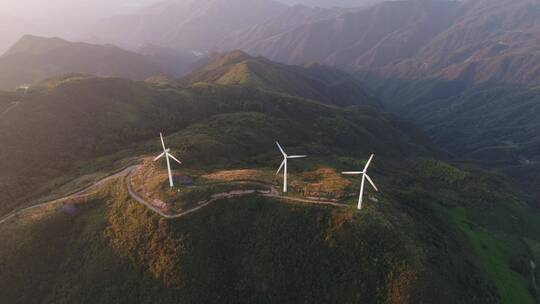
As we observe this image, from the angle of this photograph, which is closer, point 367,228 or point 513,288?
point 367,228

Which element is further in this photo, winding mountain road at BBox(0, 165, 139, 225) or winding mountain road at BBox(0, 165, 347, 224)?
winding mountain road at BBox(0, 165, 139, 225)

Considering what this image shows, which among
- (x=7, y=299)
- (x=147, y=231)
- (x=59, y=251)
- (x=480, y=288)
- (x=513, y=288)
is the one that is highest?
(x=147, y=231)

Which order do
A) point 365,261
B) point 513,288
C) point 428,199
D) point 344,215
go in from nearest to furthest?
point 365,261 < point 344,215 < point 513,288 < point 428,199

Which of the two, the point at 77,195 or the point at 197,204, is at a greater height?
the point at 197,204

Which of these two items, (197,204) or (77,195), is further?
(77,195)

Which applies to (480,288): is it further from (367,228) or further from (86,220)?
(86,220)

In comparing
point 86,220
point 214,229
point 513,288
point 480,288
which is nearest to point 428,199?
point 513,288

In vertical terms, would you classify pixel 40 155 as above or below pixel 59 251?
above

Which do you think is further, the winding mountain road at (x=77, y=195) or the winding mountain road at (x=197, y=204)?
the winding mountain road at (x=77, y=195)

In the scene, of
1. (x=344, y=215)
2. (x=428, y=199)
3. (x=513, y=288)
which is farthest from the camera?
(x=428, y=199)
